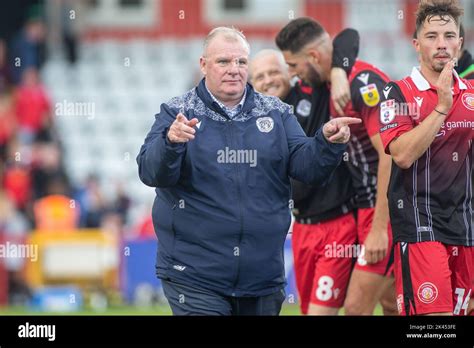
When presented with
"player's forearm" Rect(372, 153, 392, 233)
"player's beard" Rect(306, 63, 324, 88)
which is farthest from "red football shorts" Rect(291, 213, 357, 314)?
"player's beard" Rect(306, 63, 324, 88)

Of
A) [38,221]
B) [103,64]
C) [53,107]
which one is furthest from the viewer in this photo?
[103,64]

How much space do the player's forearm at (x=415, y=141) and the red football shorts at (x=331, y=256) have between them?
179 cm

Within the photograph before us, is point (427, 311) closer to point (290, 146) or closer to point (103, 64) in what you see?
point (290, 146)

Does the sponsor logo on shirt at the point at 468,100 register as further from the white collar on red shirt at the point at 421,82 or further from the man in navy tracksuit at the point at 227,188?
the man in navy tracksuit at the point at 227,188

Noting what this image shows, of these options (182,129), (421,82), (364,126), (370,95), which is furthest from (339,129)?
(364,126)

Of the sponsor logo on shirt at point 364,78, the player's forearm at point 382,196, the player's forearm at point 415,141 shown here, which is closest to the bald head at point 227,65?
the player's forearm at point 415,141

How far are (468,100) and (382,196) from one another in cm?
106

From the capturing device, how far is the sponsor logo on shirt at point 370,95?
7707 mm

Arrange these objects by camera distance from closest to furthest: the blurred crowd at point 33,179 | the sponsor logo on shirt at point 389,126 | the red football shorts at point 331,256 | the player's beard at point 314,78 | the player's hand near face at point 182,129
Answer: the player's hand near face at point 182,129
the sponsor logo on shirt at point 389,126
the player's beard at point 314,78
the red football shorts at point 331,256
the blurred crowd at point 33,179

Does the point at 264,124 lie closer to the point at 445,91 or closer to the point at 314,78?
the point at 445,91

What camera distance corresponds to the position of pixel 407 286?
669cm

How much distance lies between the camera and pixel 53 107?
2017cm
